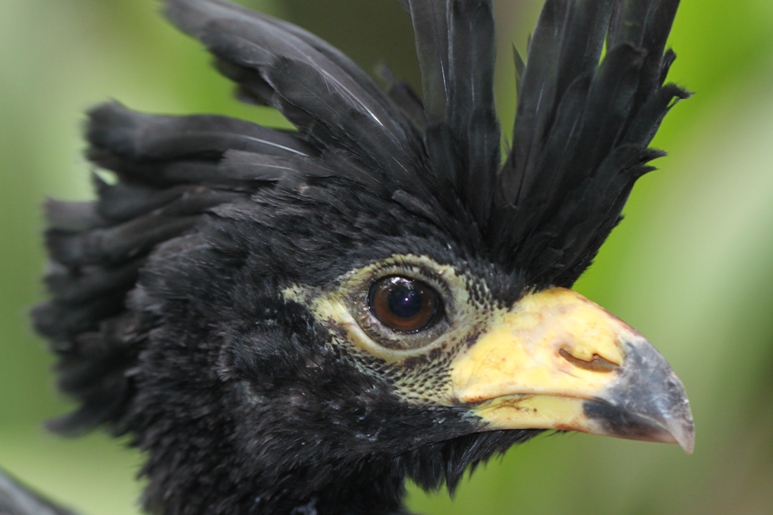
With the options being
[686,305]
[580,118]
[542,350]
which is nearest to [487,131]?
[580,118]

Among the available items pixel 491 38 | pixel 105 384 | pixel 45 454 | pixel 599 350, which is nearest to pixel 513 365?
pixel 599 350

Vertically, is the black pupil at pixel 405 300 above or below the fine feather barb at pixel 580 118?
below


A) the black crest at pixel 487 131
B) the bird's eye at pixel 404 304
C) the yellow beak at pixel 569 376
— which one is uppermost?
the black crest at pixel 487 131

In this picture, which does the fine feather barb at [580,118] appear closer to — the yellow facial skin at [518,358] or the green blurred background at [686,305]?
the yellow facial skin at [518,358]

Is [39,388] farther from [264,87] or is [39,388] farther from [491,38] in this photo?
[491,38]

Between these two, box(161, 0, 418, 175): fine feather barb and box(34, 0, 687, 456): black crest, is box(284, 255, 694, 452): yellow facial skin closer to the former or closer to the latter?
box(34, 0, 687, 456): black crest

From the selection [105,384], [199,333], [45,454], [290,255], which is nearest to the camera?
[290,255]

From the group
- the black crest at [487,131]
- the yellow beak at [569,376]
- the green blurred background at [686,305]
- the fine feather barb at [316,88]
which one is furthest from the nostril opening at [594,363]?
the green blurred background at [686,305]

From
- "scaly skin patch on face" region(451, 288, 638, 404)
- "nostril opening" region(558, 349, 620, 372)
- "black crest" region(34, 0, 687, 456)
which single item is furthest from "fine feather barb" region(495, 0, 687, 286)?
"nostril opening" region(558, 349, 620, 372)
